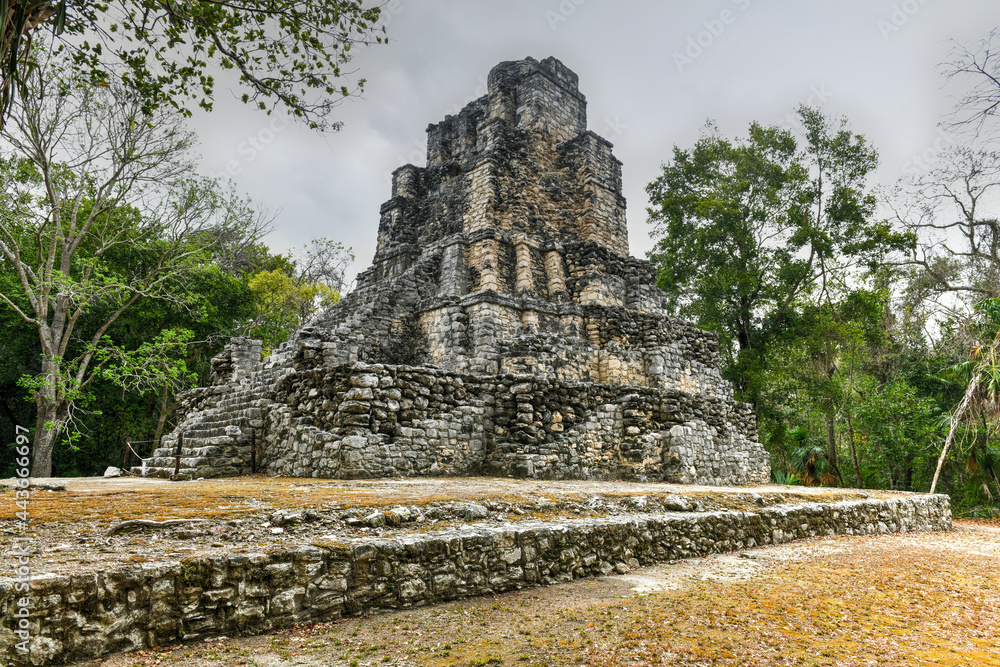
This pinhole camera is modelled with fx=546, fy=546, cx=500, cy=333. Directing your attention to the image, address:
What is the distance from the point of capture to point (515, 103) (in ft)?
A: 58.6

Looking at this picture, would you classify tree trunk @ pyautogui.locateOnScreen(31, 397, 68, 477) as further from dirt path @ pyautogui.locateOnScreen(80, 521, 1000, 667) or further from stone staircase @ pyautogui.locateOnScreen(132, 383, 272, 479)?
dirt path @ pyautogui.locateOnScreen(80, 521, 1000, 667)

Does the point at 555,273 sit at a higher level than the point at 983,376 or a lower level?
higher

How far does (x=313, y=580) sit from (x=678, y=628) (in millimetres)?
2214

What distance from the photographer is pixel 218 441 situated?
9109 mm

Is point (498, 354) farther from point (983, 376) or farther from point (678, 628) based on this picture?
point (983, 376)

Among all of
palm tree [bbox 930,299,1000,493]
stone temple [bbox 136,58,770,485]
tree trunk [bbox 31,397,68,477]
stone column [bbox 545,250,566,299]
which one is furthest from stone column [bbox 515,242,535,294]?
tree trunk [bbox 31,397,68,477]

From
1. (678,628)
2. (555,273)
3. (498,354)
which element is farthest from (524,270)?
(678,628)

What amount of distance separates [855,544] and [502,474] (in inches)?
195

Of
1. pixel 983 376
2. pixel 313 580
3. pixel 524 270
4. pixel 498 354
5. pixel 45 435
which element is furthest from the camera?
pixel 524 270

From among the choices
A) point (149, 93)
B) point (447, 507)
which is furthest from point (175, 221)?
point (447, 507)

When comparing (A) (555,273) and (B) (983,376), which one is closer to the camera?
(B) (983,376)

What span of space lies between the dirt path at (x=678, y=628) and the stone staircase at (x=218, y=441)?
21.8ft

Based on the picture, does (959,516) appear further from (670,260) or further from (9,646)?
(9,646)

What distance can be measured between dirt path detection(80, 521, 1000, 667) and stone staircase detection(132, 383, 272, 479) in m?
6.65
